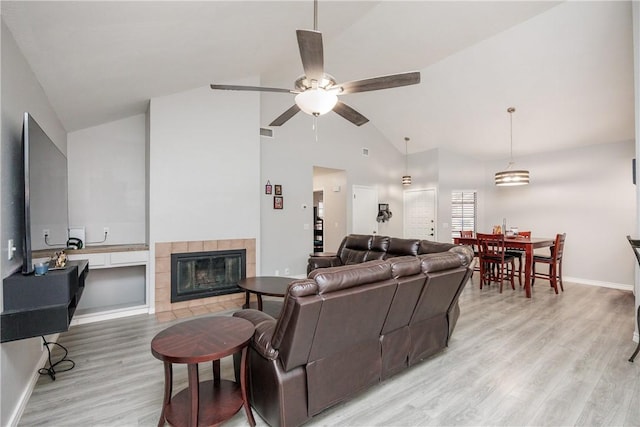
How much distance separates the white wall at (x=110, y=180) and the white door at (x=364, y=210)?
424 centimetres

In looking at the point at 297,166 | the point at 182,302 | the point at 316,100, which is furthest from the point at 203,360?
the point at 297,166

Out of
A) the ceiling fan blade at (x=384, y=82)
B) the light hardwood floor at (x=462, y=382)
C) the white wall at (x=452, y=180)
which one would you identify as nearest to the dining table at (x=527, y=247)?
the light hardwood floor at (x=462, y=382)

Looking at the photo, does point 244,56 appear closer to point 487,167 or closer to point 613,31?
point 613,31

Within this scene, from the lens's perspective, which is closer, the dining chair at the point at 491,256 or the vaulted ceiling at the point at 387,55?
the vaulted ceiling at the point at 387,55

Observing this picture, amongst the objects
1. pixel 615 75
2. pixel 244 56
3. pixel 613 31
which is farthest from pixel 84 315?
pixel 615 75

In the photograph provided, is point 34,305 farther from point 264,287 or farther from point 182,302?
point 182,302

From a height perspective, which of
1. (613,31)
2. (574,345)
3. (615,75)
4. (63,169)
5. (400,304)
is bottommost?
(574,345)

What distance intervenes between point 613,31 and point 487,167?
4151 mm

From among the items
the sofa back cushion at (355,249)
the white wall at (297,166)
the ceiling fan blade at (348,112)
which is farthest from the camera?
the white wall at (297,166)

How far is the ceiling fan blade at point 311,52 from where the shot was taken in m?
1.97

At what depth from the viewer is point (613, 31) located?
3664mm

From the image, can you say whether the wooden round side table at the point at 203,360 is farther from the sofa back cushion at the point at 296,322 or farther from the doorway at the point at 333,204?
the doorway at the point at 333,204

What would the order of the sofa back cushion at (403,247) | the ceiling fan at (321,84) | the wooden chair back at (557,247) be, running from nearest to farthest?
the ceiling fan at (321,84), the sofa back cushion at (403,247), the wooden chair back at (557,247)

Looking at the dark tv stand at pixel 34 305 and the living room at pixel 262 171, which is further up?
the living room at pixel 262 171
